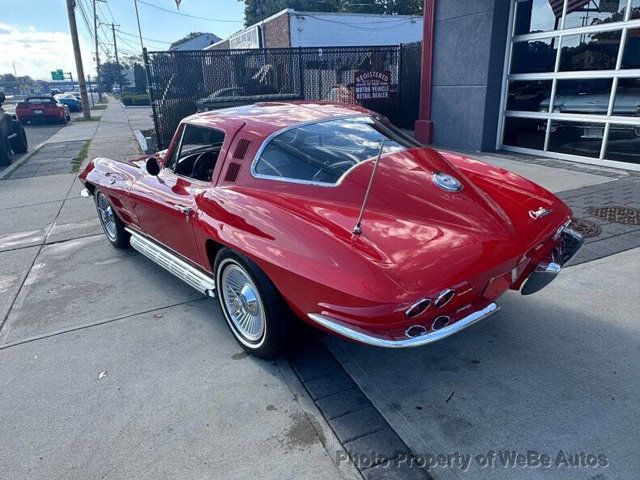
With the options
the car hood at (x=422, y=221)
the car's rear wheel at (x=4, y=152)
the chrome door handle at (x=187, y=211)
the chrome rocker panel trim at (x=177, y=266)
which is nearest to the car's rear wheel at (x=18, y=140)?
the car's rear wheel at (x=4, y=152)

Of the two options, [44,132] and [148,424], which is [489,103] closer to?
[148,424]

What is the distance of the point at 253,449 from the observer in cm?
222

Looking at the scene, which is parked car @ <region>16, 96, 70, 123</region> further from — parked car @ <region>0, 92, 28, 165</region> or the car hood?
the car hood

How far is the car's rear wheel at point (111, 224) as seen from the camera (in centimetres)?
481

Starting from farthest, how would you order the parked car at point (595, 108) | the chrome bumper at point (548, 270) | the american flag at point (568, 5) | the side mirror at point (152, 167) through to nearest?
the american flag at point (568, 5) < the parked car at point (595, 108) < the side mirror at point (152, 167) < the chrome bumper at point (548, 270)

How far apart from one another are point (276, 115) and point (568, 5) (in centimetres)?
715

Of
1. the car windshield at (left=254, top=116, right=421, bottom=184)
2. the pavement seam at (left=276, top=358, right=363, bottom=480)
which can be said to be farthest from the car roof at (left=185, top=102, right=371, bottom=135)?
the pavement seam at (left=276, top=358, right=363, bottom=480)

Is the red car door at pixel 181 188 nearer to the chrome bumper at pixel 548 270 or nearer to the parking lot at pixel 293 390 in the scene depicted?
the parking lot at pixel 293 390

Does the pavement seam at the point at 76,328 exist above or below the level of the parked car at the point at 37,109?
below

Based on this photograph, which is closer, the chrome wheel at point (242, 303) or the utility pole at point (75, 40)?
the chrome wheel at point (242, 303)

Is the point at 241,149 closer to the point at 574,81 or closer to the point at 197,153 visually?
the point at 197,153

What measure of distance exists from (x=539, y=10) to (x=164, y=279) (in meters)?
8.29

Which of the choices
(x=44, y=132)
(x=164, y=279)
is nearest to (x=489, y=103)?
(x=164, y=279)

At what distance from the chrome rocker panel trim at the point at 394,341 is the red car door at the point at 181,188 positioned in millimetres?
1401
